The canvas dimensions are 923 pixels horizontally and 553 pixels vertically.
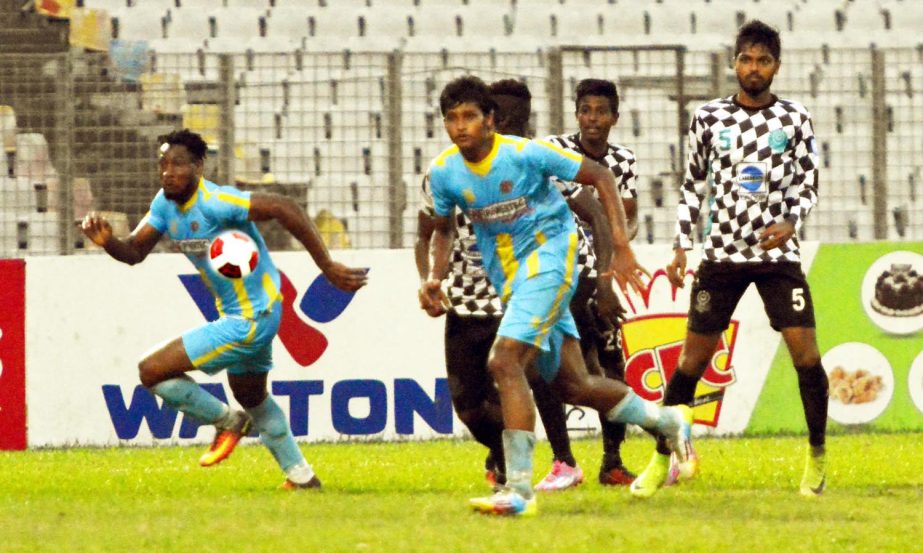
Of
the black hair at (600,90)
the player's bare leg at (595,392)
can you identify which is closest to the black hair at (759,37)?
the black hair at (600,90)

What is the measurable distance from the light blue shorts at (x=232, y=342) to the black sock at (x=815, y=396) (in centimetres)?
245

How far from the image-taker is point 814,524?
610 cm

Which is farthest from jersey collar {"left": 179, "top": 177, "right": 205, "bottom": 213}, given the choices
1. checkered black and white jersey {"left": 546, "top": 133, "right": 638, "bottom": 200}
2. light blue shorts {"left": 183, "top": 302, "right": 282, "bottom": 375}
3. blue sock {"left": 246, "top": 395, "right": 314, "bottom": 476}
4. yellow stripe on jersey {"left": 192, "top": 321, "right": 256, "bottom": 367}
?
checkered black and white jersey {"left": 546, "top": 133, "right": 638, "bottom": 200}

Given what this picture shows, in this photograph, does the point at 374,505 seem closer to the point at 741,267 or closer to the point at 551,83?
the point at 741,267

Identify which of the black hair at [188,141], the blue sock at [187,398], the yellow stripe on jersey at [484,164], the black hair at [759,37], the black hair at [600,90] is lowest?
the blue sock at [187,398]

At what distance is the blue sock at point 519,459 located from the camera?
6.38 metres

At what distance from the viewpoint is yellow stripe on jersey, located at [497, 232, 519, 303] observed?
6602 mm

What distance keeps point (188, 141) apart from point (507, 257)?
75.6 inches

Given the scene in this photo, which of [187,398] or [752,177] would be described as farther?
[187,398]

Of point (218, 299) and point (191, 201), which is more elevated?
point (191, 201)

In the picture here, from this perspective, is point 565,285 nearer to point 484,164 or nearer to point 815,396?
point 484,164

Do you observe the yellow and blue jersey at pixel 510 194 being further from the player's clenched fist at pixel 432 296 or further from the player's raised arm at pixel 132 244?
the player's raised arm at pixel 132 244

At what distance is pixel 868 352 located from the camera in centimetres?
1150

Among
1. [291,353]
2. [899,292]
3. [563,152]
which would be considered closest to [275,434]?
[563,152]
